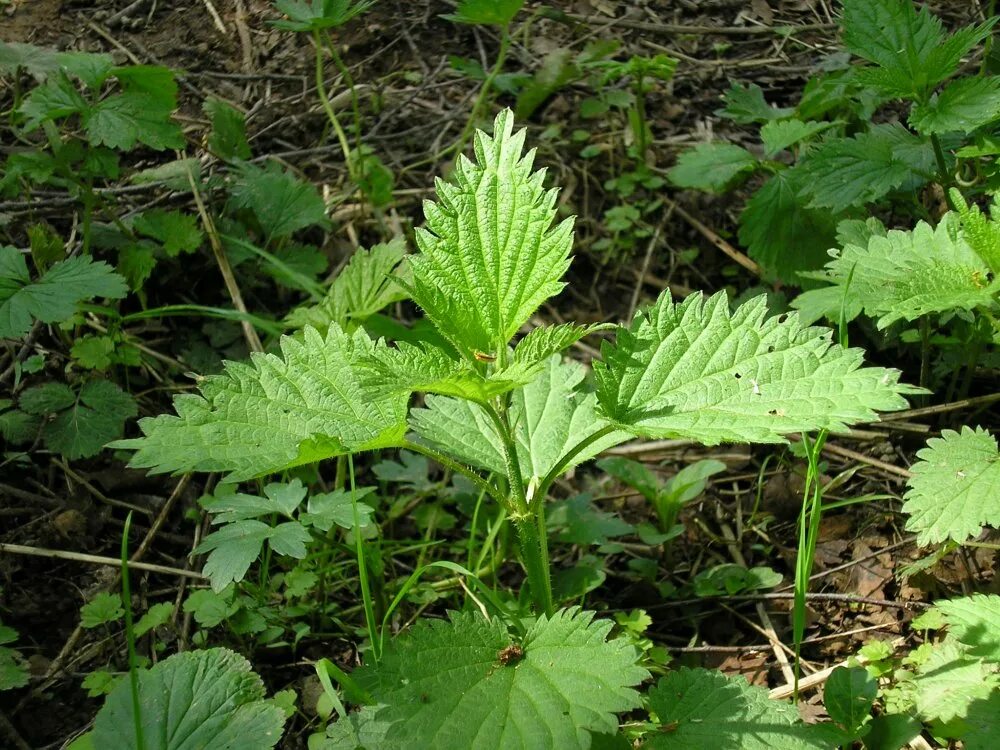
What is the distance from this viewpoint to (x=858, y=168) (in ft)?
8.06

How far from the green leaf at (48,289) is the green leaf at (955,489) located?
201 cm

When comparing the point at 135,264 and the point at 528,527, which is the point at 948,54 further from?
the point at 135,264

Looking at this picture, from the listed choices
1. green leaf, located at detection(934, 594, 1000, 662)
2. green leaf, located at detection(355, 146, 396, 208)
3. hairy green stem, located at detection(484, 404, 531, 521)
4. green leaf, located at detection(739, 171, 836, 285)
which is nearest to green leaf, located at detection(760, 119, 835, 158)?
green leaf, located at detection(739, 171, 836, 285)

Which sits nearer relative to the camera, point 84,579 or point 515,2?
point 84,579

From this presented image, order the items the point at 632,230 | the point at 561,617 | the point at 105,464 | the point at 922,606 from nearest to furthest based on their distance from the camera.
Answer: the point at 561,617 < the point at 922,606 < the point at 105,464 < the point at 632,230

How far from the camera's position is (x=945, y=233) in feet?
7.12

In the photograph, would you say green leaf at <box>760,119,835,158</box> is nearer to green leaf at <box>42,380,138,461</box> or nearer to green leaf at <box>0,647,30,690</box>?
green leaf at <box>42,380,138,461</box>

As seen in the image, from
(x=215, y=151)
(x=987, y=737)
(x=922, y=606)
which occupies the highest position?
(x=215, y=151)

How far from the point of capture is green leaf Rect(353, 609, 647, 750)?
1356mm

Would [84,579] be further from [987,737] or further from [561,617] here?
[987,737]

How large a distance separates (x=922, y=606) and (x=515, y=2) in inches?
87.8

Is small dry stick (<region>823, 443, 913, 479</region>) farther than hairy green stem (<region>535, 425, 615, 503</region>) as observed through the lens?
Yes

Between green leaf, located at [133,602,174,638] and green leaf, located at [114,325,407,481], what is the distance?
65 cm

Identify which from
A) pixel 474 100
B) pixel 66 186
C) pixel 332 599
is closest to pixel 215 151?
pixel 66 186
